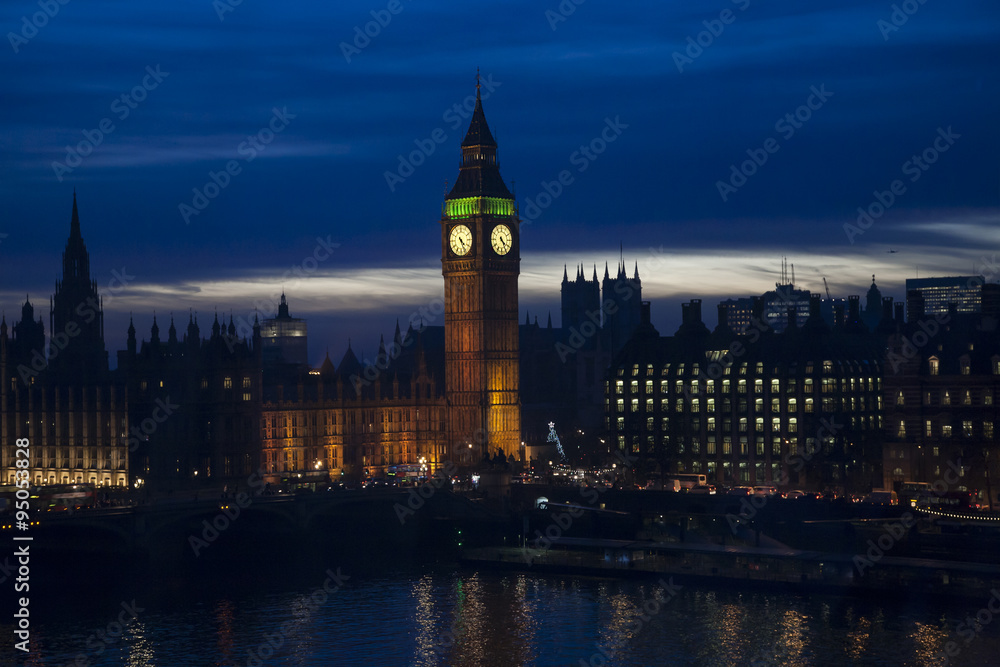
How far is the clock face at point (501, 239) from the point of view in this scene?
141000 mm

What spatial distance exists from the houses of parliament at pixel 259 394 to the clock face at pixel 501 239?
120 millimetres

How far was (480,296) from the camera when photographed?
5556 inches

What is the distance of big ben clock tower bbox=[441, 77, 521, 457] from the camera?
461ft

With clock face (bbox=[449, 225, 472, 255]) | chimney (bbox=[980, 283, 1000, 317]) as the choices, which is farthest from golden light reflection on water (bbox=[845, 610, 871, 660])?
clock face (bbox=[449, 225, 472, 255])

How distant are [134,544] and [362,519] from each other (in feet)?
65.0

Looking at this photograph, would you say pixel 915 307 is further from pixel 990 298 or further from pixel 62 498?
pixel 62 498

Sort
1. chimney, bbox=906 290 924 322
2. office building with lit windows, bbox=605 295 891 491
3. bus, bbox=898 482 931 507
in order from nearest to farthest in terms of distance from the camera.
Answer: bus, bbox=898 482 931 507, chimney, bbox=906 290 924 322, office building with lit windows, bbox=605 295 891 491

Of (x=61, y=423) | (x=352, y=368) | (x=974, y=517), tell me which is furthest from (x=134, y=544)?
(x=352, y=368)

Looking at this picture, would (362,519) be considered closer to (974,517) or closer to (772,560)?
(772,560)

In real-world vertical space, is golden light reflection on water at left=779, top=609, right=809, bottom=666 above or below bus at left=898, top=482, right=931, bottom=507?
below

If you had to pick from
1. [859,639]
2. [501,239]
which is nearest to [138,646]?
[859,639]

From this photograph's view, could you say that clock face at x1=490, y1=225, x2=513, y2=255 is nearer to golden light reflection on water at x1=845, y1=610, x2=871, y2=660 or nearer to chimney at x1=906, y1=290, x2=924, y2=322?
chimney at x1=906, y1=290, x2=924, y2=322

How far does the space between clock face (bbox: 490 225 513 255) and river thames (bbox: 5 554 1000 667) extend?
53.2 meters

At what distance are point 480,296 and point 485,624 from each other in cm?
6464
